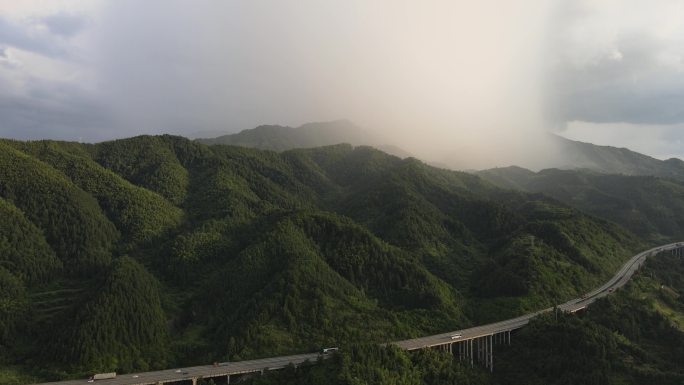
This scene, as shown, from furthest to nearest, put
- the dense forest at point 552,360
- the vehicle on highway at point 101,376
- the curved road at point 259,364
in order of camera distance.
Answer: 1. the dense forest at point 552,360
2. the curved road at point 259,364
3. the vehicle on highway at point 101,376

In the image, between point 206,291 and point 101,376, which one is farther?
point 206,291

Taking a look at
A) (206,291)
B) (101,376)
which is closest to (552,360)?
(206,291)

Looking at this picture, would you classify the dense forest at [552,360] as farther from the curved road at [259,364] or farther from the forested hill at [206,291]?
the forested hill at [206,291]

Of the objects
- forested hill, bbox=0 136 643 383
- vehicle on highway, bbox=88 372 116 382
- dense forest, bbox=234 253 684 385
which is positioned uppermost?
forested hill, bbox=0 136 643 383

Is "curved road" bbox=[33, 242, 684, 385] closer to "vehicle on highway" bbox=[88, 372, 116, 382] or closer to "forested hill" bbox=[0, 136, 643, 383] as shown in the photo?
"vehicle on highway" bbox=[88, 372, 116, 382]

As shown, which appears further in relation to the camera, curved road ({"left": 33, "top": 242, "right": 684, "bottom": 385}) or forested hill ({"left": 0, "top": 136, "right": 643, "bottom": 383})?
forested hill ({"left": 0, "top": 136, "right": 643, "bottom": 383})

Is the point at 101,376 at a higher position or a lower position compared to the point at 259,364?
higher

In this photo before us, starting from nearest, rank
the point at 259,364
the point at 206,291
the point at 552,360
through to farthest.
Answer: the point at 259,364, the point at 552,360, the point at 206,291

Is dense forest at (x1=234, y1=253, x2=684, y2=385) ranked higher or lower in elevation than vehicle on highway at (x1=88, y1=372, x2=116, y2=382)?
lower

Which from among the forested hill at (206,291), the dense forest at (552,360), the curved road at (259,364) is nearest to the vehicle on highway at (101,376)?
the curved road at (259,364)

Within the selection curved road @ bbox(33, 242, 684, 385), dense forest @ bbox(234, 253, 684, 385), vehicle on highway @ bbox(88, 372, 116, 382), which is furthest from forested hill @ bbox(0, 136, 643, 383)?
dense forest @ bbox(234, 253, 684, 385)

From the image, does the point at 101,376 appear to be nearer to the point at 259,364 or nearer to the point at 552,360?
the point at 259,364

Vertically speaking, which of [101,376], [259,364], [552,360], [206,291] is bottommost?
[552,360]
